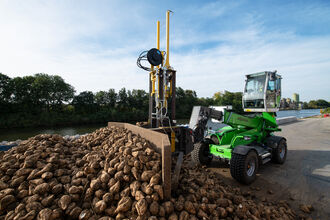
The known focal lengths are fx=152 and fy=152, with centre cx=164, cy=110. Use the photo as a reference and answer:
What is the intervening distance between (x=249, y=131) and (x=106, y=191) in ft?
14.9

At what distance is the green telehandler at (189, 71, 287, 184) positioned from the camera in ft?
12.3

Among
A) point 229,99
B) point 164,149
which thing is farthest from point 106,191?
point 229,99

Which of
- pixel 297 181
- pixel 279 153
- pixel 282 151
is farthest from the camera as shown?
pixel 282 151

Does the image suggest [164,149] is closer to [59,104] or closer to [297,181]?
[297,181]

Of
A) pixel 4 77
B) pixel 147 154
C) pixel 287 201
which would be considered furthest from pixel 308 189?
pixel 4 77

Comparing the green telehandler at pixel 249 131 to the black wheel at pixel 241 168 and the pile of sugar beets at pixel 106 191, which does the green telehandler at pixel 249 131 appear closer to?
the black wheel at pixel 241 168

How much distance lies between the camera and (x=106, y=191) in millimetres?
2039

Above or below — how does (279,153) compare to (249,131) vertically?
below

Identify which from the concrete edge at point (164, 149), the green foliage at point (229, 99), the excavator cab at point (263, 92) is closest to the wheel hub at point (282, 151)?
the excavator cab at point (263, 92)

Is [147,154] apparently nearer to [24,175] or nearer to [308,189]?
[24,175]

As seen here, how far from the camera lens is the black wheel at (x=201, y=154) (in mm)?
4668

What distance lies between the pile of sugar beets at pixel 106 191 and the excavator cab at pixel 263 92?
3.08 m

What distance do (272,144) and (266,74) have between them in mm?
2280

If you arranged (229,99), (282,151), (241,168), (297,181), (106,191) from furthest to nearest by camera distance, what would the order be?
(229,99), (282,151), (297,181), (241,168), (106,191)
